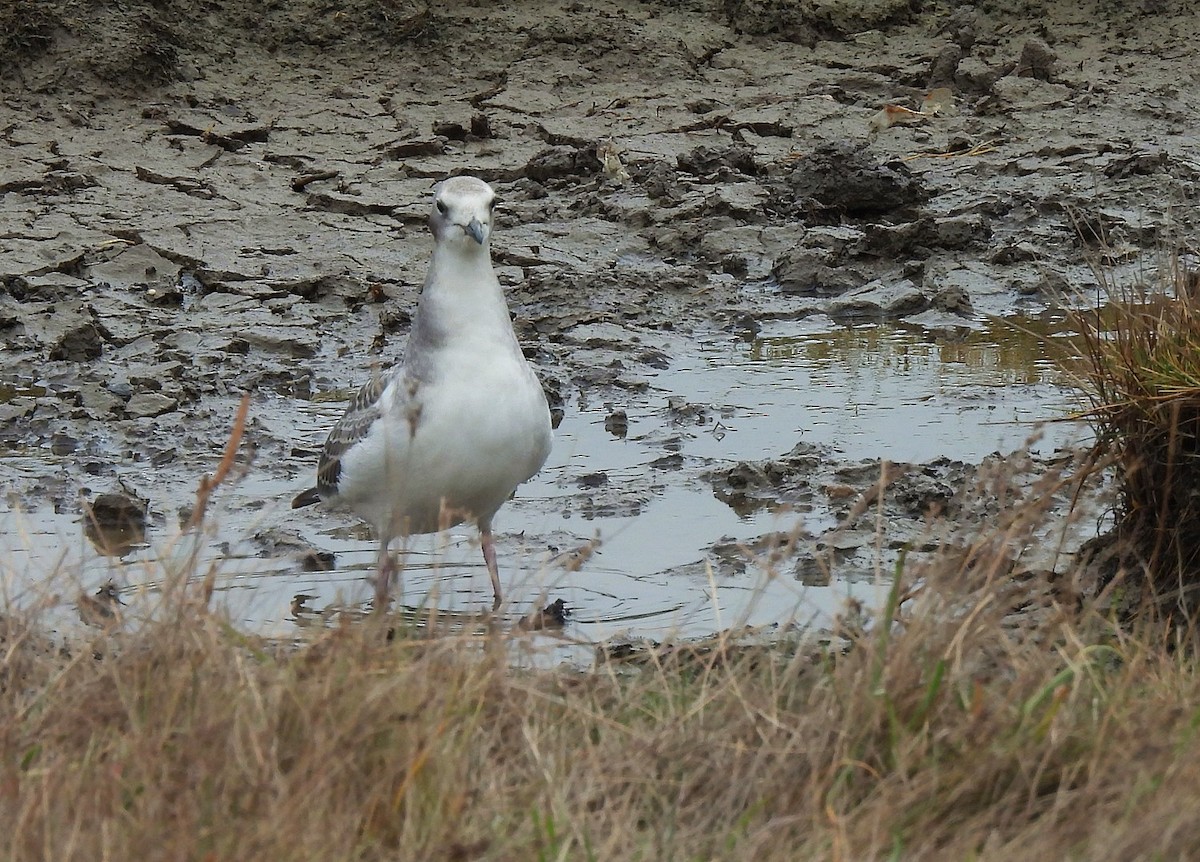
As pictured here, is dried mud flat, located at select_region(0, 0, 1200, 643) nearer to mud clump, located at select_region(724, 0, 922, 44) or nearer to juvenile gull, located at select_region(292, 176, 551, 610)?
mud clump, located at select_region(724, 0, 922, 44)

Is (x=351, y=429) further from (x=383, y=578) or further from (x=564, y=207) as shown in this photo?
(x=564, y=207)

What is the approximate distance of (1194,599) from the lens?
4.70 meters

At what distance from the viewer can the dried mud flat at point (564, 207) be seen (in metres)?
6.78

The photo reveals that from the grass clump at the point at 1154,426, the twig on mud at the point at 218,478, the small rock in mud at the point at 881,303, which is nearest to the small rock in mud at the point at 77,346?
the small rock in mud at the point at 881,303

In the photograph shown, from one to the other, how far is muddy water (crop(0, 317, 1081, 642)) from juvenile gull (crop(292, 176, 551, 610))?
300mm

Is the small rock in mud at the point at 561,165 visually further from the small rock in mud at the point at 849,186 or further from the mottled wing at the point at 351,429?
the mottled wing at the point at 351,429

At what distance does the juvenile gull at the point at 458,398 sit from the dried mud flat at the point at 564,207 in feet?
2.45

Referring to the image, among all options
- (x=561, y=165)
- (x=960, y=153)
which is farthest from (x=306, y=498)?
(x=960, y=153)

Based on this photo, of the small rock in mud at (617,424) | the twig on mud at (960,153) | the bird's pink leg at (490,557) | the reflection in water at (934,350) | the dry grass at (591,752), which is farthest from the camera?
the twig on mud at (960,153)

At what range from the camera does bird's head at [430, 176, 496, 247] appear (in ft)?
17.0

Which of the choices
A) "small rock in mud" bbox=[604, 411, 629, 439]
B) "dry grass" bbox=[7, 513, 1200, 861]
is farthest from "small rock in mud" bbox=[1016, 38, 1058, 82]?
"dry grass" bbox=[7, 513, 1200, 861]

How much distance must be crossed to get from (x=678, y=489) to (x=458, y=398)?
5.28ft

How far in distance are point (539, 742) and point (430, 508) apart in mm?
1892

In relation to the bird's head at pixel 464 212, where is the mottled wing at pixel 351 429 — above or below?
below
